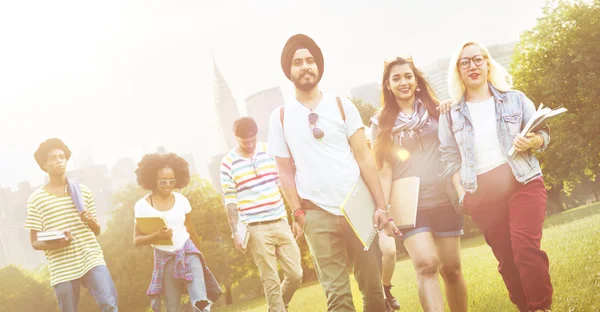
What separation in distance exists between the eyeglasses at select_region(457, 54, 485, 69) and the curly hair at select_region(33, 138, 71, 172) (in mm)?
4935

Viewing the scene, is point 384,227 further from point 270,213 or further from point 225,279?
point 225,279

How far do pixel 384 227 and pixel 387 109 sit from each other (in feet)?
4.30

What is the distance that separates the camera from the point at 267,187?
782 cm

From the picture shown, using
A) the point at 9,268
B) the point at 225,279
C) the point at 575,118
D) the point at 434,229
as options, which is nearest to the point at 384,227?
the point at 434,229

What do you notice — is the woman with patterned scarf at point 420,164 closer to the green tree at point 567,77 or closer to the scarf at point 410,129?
the scarf at point 410,129

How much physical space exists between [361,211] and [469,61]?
1.85 metres

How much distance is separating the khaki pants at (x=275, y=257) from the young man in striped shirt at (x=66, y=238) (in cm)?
185

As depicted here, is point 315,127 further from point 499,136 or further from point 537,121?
point 537,121

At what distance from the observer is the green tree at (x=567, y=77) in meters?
26.8

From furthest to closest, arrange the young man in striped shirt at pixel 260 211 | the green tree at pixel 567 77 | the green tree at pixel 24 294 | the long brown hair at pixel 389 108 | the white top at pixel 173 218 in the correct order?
the green tree at pixel 24 294, the green tree at pixel 567 77, the young man in striped shirt at pixel 260 211, the white top at pixel 173 218, the long brown hair at pixel 389 108

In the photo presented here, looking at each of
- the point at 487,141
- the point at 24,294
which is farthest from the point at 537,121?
the point at 24,294

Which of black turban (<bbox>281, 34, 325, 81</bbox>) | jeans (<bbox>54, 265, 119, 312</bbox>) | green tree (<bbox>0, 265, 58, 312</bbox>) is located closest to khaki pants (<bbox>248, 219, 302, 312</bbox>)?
jeans (<bbox>54, 265, 119, 312</bbox>)

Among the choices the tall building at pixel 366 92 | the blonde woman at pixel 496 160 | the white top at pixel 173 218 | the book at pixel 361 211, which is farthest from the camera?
the tall building at pixel 366 92

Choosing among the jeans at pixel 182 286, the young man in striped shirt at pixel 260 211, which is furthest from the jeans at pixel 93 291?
the young man in striped shirt at pixel 260 211
